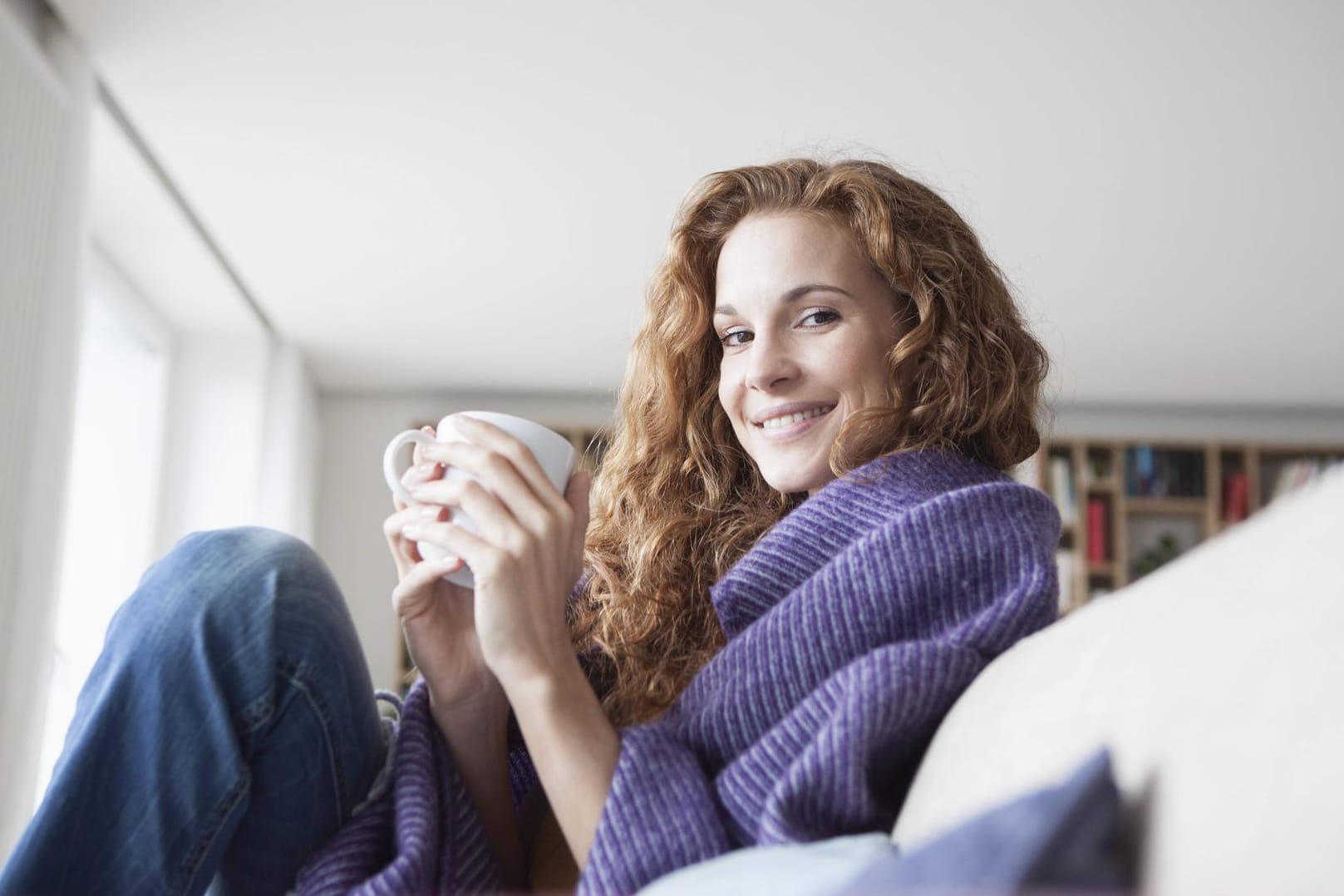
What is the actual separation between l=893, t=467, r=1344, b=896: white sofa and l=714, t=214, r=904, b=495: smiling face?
684 mm

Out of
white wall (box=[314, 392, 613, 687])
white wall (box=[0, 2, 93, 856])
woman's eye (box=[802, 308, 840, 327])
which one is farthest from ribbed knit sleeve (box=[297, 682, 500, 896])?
white wall (box=[314, 392, 613, 687])

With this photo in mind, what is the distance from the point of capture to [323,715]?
3.22ft

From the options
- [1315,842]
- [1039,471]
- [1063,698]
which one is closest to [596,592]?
[1063,698]

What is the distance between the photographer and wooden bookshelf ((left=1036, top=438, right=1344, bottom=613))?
6.66m

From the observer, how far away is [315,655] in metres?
0.98

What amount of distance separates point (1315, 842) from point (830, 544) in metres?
0.74

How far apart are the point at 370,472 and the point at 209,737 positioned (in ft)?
19.5

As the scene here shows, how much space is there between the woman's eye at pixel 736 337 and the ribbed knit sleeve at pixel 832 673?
333mm

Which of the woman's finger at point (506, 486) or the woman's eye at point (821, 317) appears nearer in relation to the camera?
the woman's finger at point (506, 486)

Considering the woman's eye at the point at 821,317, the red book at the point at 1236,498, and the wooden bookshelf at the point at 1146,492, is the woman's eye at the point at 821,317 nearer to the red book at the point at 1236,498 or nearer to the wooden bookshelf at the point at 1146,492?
the wooden bookshelf at the point at 1146,492

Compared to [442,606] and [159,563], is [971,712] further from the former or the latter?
[159,563]

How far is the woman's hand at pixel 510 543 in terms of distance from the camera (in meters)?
0.99

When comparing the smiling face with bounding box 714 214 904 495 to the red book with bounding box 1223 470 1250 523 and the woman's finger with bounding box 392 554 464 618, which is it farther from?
the red book with bounding box 1223 470 1250 523

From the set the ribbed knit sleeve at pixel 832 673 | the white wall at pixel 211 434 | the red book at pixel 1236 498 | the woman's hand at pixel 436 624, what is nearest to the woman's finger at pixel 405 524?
the woman's hand at pixel 436 624
